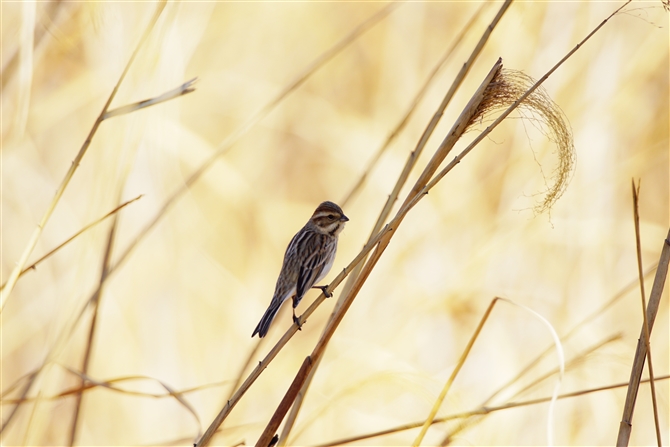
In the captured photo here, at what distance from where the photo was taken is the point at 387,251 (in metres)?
3.98

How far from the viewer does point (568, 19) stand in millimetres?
3594

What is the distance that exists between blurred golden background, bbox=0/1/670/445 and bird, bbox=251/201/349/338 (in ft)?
0.40

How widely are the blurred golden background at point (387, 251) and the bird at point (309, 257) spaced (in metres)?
0.12

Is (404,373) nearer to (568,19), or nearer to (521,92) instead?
(521,92)

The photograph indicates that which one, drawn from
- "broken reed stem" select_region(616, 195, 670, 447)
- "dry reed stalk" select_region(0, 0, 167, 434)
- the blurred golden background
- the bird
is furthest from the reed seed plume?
the blurred golden background

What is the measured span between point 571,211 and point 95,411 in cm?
311

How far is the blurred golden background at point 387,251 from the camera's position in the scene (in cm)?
313

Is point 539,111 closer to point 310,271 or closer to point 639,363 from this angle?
point 639,363

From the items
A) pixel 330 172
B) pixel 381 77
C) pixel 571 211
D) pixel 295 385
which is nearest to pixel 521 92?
pixel 295 385

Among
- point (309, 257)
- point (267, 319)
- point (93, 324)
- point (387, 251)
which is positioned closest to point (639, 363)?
point (267, 319)

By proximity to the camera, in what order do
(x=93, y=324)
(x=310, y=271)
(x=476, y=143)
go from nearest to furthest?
(x=476, y=143), (x=93, y=324), (x=310, y=271)

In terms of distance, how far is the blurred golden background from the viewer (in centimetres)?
313

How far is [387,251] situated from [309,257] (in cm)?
127

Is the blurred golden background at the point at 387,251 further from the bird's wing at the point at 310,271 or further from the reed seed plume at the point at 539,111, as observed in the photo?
the reed seed plume at the point at 539,111
